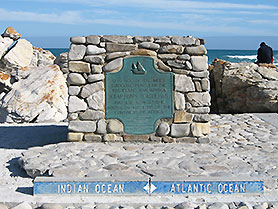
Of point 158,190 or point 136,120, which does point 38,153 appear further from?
point 158,190

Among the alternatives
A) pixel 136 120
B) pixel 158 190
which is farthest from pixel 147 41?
pixel 158 190

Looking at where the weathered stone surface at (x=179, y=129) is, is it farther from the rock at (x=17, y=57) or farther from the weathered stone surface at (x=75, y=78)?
the rock at (x=17, y=57)

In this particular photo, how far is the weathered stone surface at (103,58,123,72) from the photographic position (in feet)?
18.4

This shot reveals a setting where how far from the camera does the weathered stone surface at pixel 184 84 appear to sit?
565 centimetres

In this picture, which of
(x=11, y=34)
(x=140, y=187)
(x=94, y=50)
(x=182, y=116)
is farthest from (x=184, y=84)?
(x=11, y=34)

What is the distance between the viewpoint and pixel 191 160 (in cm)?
480

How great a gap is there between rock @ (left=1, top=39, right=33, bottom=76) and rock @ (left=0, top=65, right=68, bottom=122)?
1.48 meters

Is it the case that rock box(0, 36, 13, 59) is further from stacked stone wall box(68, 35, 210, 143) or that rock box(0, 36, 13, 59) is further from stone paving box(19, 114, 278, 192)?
stone paving box(19, 114, 278, 192)

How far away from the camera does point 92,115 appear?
223 inches

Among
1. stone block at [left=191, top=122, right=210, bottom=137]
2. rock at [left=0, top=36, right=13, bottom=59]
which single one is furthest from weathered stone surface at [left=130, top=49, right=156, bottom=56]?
rock at [left=0, top=36, right=13, bottom=59]

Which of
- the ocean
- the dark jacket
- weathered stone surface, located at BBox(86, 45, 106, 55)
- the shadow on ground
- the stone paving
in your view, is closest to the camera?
the stone paving

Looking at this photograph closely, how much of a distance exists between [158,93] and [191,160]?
1.26 metres

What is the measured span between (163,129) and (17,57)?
674cm

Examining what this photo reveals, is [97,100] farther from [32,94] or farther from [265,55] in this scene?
[265,55]
